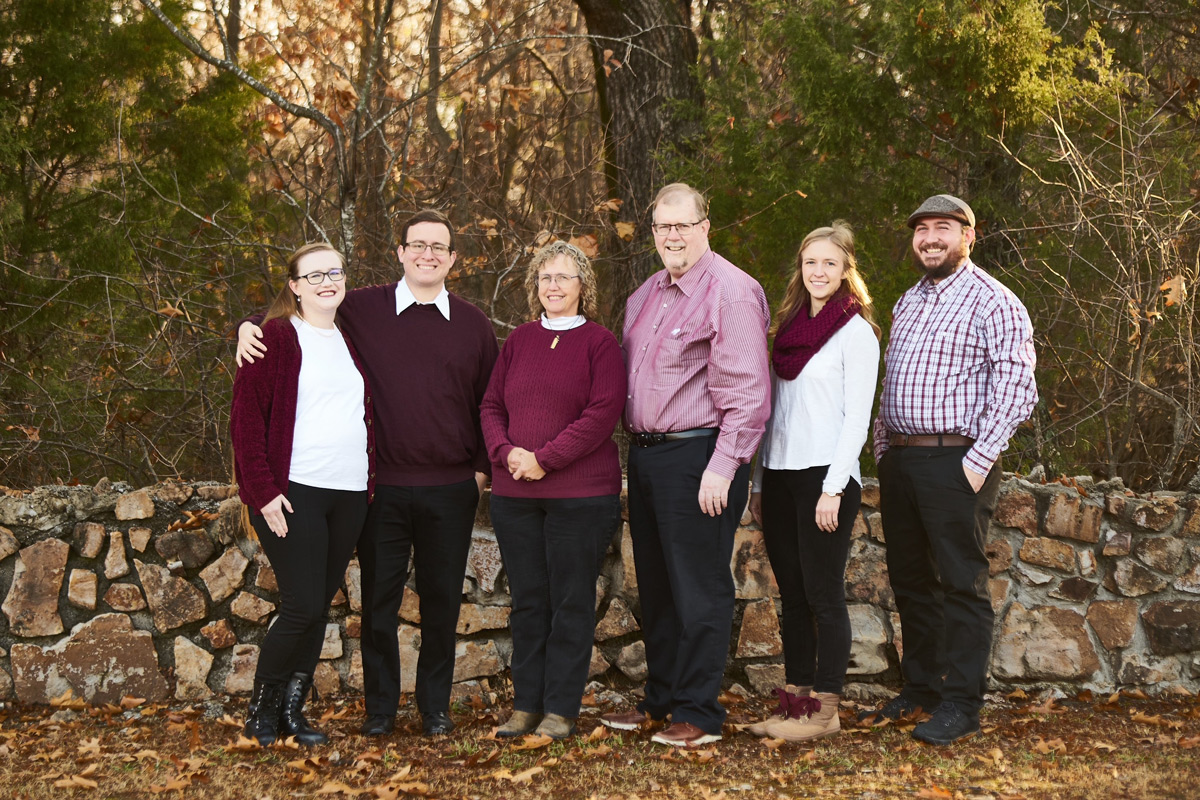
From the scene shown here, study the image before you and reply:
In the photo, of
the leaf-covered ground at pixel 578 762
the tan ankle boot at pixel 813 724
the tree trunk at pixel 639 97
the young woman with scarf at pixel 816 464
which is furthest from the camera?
the tree trunk at pixel 639 97

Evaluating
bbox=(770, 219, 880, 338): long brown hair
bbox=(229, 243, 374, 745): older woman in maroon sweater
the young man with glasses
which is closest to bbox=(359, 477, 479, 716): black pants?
the young man with glasses

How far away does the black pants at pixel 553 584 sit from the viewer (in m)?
4.03

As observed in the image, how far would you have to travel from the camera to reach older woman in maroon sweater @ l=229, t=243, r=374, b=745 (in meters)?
3.83

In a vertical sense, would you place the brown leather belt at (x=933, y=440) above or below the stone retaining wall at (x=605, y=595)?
above

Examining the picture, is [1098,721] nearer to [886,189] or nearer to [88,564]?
[886,189]

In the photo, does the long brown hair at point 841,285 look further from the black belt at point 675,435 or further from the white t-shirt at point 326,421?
the white t-shirt at point 326,421

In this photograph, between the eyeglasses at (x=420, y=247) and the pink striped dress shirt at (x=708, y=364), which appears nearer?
the pink striped dress shirt at (x=708, y=364)

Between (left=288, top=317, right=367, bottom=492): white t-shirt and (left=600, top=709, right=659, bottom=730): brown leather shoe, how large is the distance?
1.33 meters

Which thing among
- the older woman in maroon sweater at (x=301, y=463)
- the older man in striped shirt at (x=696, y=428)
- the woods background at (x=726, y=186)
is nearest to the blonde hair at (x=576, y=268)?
the older man in striped shirt at (x=696, y=428)

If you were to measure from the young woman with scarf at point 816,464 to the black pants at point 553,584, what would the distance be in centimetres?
68

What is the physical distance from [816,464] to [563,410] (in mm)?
952

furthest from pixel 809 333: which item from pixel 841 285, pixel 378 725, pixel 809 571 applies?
pixel 378 725

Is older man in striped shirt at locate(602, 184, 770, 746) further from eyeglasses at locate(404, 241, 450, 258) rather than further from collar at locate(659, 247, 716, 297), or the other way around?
eyeglasses at locate(404, 241, 450, 258)

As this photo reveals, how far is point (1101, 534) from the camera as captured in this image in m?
4.98
